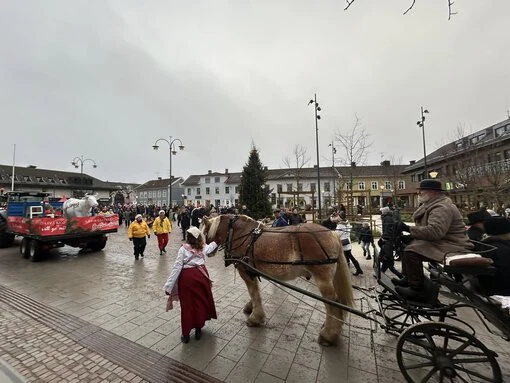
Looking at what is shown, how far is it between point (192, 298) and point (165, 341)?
0.72 meters

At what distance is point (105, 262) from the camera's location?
346 inches

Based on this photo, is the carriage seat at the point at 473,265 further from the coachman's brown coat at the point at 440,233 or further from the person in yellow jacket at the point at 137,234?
the person in yellow jacket at the point at 137,234

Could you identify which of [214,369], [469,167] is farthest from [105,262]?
[469,167]

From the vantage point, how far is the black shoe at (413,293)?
284 centimetres

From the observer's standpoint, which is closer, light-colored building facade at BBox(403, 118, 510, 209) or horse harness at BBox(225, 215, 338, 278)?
horse harness at BBox(225, 215, 338, 278)

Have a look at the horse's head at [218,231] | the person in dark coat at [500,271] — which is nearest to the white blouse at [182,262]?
the horse's head at [218,231]

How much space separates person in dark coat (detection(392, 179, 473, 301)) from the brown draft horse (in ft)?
2.92

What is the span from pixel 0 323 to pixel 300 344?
5.21 meters

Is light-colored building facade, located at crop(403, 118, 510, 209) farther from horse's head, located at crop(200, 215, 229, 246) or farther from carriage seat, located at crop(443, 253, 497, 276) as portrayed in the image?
horse's head, located at crop(200, 215, 229, 246)

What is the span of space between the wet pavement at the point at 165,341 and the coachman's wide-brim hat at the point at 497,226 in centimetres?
186

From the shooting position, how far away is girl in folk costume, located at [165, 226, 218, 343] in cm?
363

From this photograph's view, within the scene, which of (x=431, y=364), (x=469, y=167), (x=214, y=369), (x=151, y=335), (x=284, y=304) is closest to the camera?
(x=431, y=364)

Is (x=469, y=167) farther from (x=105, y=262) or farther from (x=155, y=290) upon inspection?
(x=105, y=262)

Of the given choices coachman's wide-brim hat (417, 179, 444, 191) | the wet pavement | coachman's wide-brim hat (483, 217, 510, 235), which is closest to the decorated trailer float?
the wet pavement
